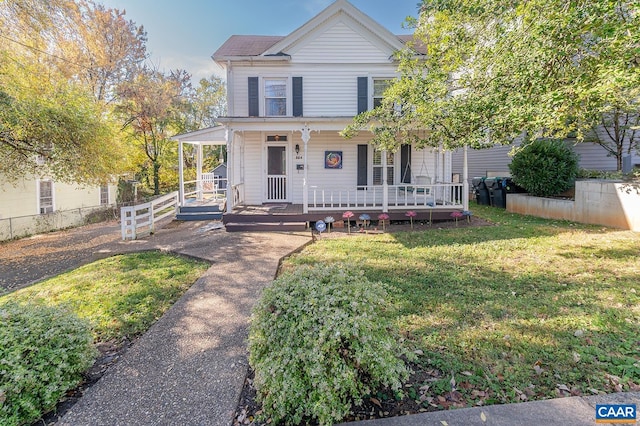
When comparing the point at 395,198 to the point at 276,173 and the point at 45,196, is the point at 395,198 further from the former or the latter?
the point at 45,196

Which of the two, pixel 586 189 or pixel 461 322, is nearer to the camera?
pixel 461 322

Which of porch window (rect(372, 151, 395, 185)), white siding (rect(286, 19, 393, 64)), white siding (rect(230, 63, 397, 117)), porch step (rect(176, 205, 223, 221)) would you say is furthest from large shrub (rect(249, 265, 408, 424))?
white siding (rect(286, 19, 393, 64))

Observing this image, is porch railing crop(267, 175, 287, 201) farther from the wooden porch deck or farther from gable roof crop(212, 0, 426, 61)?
gable roof crop(212, 0, 426, 61)

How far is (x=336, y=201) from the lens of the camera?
38.7 ft

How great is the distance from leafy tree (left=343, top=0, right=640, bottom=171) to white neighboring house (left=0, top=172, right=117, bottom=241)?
39.9ft

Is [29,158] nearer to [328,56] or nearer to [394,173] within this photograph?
[328,56]

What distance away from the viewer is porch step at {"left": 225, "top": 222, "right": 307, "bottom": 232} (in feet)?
Result: 31.5

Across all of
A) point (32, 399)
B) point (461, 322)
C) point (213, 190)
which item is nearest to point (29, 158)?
point (213, 190)

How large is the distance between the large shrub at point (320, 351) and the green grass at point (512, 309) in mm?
546

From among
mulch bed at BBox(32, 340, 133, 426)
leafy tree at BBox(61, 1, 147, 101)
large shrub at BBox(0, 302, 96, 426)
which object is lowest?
mulch bed at BBox(32, 340, 133, 426)

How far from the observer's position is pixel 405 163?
12.1 meters

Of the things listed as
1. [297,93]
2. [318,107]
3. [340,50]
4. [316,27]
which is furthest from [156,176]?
[340,50]

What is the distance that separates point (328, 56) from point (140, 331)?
1107 centimetres

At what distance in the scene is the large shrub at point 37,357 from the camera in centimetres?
231
